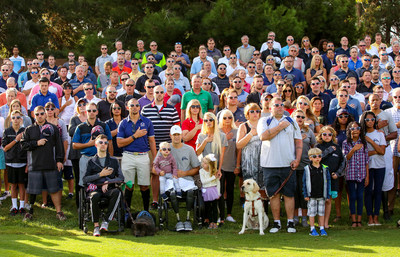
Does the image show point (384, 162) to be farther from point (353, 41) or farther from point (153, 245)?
point (353, 41)

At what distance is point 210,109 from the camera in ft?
39.3

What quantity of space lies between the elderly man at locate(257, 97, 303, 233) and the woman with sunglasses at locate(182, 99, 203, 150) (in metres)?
1.45

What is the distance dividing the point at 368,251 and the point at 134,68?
7.85m

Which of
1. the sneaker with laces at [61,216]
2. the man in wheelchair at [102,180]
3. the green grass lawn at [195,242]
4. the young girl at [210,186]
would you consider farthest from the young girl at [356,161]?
the sneaker with laces at [61,216]

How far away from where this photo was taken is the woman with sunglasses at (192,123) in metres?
10.7

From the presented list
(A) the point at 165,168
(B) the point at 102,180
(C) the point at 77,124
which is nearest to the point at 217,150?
(A) the point at 165,168

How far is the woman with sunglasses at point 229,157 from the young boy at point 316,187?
1.47 metres

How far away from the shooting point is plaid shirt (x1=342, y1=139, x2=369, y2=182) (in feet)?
33.3

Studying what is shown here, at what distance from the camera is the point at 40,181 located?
10648 millimetres

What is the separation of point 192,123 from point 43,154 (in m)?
2.70

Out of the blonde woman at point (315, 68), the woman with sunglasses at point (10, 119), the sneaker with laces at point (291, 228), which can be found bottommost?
the sneaker with laces at point (291, 228)

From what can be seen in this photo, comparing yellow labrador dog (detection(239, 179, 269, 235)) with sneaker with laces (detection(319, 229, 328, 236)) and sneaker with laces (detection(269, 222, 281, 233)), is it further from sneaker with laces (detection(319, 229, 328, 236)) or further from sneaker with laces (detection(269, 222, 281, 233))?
sneaker with laces (detection(319, 229, 328, 236))

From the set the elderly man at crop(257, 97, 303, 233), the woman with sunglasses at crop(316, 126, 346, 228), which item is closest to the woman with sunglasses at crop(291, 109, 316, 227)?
the woman with sunglasses at crop(316, 126, 346, 228)

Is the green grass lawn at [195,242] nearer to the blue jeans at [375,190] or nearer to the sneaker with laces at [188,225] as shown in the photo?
the sneaker with laces at [188,225]
